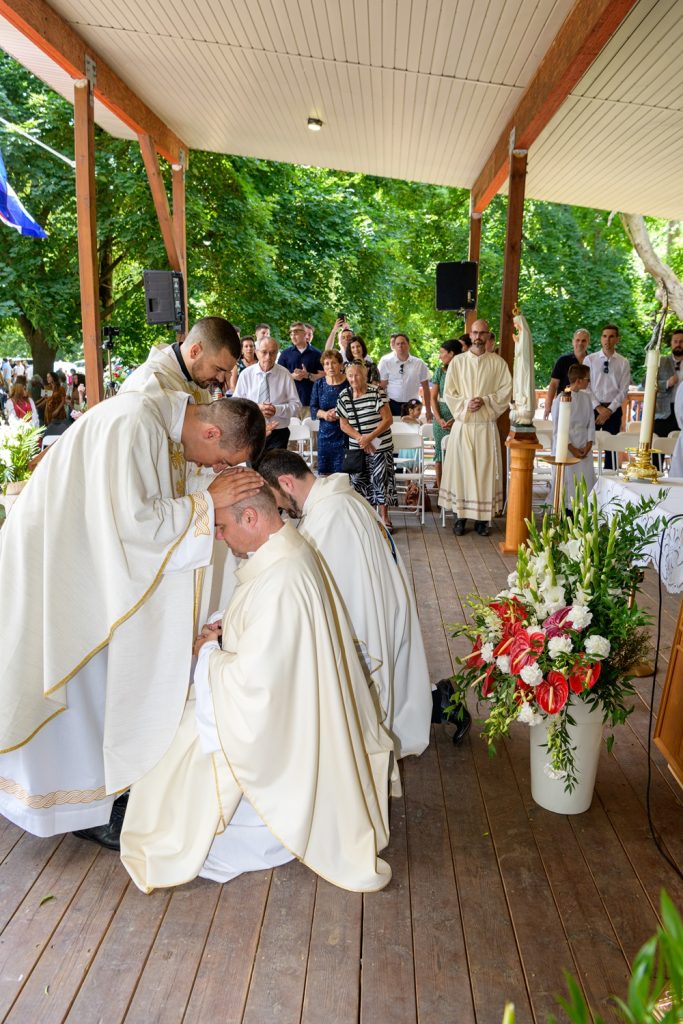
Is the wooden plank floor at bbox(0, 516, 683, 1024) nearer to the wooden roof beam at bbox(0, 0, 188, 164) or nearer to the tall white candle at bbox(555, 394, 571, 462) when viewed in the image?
the tall white candle at bbox(555, 394, 571, 462)

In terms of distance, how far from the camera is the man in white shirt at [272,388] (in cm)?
839

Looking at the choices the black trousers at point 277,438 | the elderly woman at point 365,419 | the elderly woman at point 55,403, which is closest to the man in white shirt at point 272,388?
the black trousers at point 277,438

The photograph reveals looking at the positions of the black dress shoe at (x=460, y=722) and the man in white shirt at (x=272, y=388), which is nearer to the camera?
the black dress shoe at (x=460, y=722)

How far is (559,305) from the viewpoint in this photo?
2139 cm

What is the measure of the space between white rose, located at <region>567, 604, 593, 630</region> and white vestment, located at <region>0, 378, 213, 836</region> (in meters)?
1.26

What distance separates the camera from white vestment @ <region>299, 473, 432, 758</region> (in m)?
3.43

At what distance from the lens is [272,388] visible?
8539 millimetres

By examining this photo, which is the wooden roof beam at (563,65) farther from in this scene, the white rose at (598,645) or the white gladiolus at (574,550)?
the white rose at (598,645)

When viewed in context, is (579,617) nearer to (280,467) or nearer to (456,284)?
(280,467)

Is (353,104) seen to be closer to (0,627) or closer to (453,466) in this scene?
(453,466)

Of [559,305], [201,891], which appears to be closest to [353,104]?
[201,891]

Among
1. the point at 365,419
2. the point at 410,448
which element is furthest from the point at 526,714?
the point at 410,448

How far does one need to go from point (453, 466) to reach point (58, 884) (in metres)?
6.07

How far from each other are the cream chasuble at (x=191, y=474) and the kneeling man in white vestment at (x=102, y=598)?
235 millimetres
